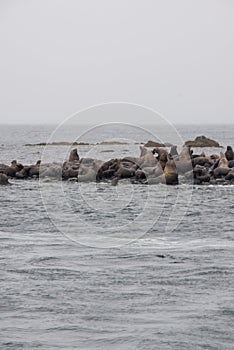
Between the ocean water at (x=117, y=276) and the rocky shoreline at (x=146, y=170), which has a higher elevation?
the rocky shoreline at (x=146, y=170)

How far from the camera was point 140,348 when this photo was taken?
472 inches

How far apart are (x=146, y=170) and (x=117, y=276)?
72.3 ft

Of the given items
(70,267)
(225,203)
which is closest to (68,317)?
(70,267)

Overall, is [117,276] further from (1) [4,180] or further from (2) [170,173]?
(1) [4,180]

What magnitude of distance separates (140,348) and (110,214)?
615 inches

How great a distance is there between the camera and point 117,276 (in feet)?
54.1

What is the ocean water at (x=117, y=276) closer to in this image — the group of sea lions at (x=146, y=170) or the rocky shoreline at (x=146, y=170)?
the rocky shoreline at (x=146, y=170)

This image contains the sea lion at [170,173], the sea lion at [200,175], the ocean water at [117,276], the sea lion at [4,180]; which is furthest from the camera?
the sea lion at [4,180]

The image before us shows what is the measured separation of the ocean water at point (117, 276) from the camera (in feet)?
41.3

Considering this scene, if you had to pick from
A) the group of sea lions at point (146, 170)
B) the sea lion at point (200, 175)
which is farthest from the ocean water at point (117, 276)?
the group of sea lions at point (146, 170)

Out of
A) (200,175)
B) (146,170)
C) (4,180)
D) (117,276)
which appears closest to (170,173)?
(200,175)

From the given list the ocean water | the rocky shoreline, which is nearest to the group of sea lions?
the rocky shoreline

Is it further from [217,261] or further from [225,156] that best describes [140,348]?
[225,156]

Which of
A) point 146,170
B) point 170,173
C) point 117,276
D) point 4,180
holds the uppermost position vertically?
point 146,170
